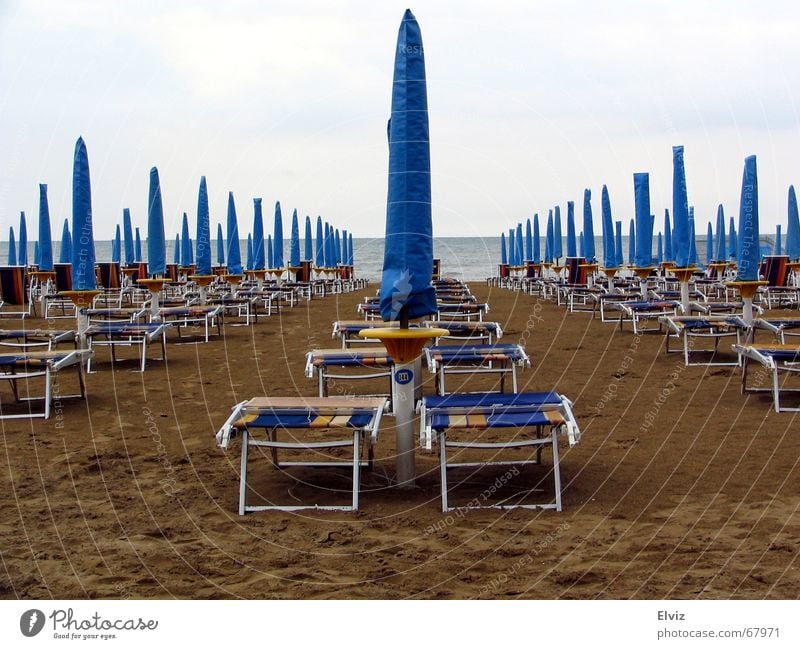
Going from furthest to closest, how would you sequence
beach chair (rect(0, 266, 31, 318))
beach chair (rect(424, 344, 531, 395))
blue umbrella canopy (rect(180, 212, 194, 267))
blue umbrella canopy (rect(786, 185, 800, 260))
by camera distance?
blue umbrella canopy (rect(180, 212, 194, 267)), blue umbrella canopy (rect(786, 185, 800, 260)), beach chair (rect(0, 266, 31, 318)), beach chair (rect(424, 344, 531, 395))

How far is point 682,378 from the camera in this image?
344 inches

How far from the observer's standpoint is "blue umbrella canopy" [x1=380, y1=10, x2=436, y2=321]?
15.3 feet

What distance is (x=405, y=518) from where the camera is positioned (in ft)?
14.7

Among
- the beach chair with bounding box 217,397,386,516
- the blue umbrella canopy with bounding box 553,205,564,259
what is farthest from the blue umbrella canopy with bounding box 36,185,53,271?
the blue umbrella canopy with bounding box 553,205,564,259

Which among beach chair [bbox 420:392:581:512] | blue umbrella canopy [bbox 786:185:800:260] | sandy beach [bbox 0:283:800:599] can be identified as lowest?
sandy beach [bbox 0:283:800:599]

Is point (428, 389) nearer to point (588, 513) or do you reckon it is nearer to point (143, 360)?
point (143, 360)

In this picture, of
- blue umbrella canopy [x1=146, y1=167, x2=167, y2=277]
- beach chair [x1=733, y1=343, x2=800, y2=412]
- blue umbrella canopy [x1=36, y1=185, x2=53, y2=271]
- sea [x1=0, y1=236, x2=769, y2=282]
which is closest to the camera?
beach chair [x1=733, y1=343, x2=800, y2=412]

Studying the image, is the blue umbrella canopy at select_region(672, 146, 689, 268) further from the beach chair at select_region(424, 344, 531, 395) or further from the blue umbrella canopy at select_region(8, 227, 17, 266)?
the blue umbrella canopy at select_region(8, 227, 17, 266)

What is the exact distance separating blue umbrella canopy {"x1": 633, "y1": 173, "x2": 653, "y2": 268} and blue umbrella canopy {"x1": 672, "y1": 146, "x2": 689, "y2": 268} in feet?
5.95

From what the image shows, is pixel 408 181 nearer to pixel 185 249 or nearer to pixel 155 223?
pixel 155 223

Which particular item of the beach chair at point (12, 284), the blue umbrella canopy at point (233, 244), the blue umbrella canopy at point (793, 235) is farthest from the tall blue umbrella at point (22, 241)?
the blue umbrella canopy at point (793, 235)

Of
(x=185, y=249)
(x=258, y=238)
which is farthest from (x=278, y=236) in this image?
(x=185, y=249)

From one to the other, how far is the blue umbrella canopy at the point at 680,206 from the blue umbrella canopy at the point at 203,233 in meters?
8.20

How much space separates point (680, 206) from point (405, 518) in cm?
992
